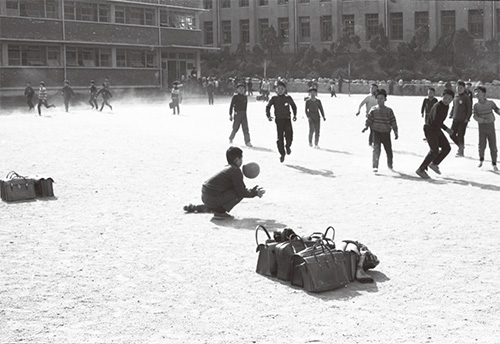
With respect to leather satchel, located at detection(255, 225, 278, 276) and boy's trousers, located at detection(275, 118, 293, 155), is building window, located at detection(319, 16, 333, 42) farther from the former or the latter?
leather satchel, located at detection(255, 225, 278, 276)

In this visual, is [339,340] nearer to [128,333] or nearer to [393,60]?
[128,333]

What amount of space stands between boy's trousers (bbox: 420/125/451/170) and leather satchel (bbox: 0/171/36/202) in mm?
7413

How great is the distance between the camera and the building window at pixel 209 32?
87.9 m

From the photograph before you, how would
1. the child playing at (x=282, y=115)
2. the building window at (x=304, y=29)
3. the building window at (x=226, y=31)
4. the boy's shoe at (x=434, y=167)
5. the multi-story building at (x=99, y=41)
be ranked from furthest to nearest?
the building window at (x=226, y=31) → the building window at (x=304, y=29) → the multi-story building at (x=99, y=41) → the child playing at (x=282, y=115) → the boy's shoe at (x=434, y=167)

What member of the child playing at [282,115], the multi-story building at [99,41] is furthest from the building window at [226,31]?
the child playing at [282,115]

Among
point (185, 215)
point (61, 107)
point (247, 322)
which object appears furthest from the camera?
point (61, 107)

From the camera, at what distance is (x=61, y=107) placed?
49.6m

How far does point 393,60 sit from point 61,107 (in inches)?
1270

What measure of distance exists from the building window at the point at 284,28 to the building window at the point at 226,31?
19.4 ft

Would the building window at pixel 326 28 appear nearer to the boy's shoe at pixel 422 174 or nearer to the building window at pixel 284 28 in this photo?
the building window at pixel 284 28

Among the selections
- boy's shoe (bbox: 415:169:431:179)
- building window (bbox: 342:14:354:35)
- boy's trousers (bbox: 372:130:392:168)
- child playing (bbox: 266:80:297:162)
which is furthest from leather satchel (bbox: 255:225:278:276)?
building window (bbox: 342:14:354:35)

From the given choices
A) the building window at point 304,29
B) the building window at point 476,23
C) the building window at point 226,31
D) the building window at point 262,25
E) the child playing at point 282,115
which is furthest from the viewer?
the building window at point 226,31

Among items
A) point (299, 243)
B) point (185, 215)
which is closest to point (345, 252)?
point (299, 243)

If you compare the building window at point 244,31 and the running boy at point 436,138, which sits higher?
the building window at point 244,31
